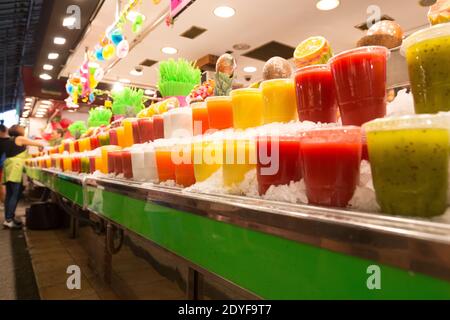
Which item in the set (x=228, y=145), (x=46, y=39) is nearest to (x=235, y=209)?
(x=228, y=145)

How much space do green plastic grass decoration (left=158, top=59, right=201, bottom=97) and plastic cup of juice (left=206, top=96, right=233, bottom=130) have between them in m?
0.88

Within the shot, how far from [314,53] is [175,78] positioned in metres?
1.25

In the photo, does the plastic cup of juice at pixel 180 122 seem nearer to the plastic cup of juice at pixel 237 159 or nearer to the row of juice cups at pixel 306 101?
the row of juice cups at pixel 306 101

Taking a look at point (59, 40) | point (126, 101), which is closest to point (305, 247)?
point (126, 101)

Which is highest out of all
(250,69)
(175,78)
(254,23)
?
(254,23)

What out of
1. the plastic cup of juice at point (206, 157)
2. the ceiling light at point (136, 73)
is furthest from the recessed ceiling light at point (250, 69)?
the plastic cup of juice at point (206, 157)

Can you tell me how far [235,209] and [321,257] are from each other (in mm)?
295

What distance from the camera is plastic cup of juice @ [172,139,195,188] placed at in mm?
1365

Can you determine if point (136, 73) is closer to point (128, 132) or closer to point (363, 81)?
point (128, 132)

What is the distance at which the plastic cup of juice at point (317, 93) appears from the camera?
989 millimetres

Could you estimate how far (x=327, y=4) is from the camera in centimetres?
475

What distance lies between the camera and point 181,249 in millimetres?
1204

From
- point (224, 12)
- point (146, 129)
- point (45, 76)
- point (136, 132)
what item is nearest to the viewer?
point (146, 129)

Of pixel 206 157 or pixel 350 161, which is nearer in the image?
pixel 350 161
